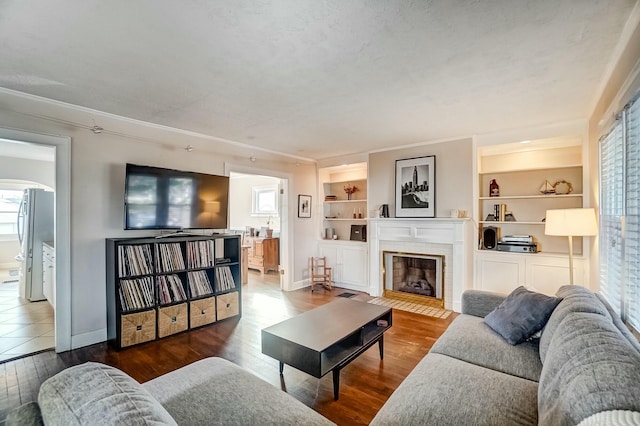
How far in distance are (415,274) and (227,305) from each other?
2869mm

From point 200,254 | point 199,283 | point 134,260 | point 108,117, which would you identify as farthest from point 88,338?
point 108,117

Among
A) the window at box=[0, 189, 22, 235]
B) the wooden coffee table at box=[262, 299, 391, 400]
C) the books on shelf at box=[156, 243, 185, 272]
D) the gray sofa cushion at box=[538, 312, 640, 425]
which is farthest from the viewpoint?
the window at box=[0, 189, 22, 235]

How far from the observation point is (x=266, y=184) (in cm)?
780

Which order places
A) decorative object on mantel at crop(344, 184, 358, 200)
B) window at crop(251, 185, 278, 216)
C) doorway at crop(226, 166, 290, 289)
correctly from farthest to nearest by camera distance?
window at crop(251, 185, 278, 216)
doorway at crop(226, 166, 290, 289)
decorative object on mantel at crop(344, 184, 358, 200)

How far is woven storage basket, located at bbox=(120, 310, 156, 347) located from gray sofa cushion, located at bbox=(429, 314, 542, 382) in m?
2.76

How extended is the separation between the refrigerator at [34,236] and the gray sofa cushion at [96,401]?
16.5 ft

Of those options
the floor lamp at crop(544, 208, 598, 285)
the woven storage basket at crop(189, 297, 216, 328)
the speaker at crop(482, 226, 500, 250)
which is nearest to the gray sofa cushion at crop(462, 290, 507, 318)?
the floor lamp at crop(544, 208, 598, 285)

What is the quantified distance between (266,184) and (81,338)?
5.24 m

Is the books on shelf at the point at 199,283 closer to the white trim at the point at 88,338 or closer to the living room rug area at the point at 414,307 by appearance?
the white trim at the point at 88,338

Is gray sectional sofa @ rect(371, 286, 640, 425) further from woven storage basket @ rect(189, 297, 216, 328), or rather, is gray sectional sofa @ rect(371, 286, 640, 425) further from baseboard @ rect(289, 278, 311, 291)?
baseboard @ rect(289, 278, 311, 291)

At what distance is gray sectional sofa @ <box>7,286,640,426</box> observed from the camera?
80 centimetres

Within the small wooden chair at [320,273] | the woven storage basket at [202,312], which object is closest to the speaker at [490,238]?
the small wooden chair at [320,273]

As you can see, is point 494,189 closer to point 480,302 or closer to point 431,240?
point 431,240

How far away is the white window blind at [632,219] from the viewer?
1682 mm
